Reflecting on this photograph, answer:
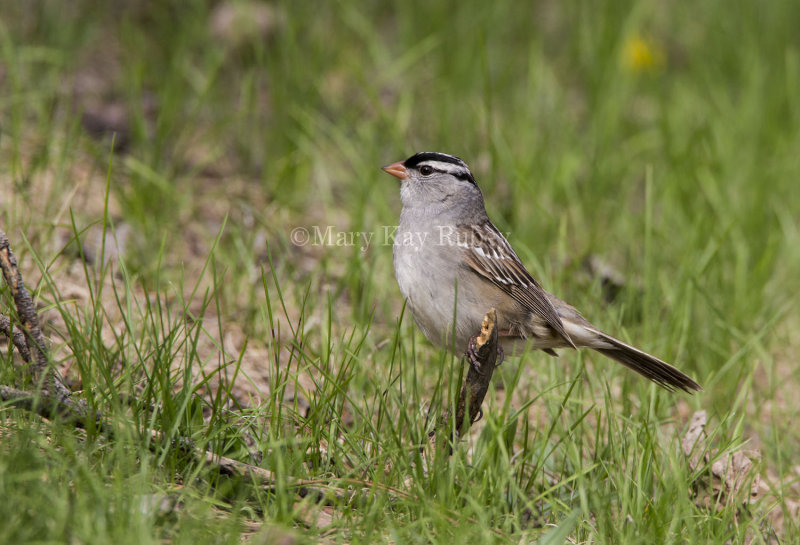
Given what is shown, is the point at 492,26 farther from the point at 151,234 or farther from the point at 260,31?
the point at 151,234

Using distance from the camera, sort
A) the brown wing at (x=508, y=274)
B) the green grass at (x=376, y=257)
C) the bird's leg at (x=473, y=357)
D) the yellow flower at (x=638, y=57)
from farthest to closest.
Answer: the yellow flower at (x=638, y=57) → the brown wing at (x=508, y=274) → the bird's leg at (x=473, y=357) → the green grass at (x=376, y=257)

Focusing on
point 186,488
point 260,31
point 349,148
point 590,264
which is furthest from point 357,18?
point 186,488

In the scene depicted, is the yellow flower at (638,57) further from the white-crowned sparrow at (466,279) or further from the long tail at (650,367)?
the long tail at (650,367)

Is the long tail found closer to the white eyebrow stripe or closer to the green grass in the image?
the green grass

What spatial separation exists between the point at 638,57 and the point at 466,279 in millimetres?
4457

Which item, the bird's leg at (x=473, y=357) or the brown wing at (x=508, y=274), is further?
the brown wing at (x=508, y=274)

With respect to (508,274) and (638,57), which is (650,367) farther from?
(638,57)

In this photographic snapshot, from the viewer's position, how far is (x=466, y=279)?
4.30 meters

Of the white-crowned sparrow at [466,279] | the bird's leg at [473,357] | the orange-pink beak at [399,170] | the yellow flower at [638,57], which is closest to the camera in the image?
the bird's leg at [473,357]

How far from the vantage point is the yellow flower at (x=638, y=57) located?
770 centimetres

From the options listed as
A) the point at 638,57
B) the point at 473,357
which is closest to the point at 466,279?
the point at 473,357

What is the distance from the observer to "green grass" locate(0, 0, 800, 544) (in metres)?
3.17

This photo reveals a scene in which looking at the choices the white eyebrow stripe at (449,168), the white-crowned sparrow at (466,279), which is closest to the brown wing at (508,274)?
the white-crowned sparrow at (466,279)

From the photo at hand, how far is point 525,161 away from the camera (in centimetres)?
648
